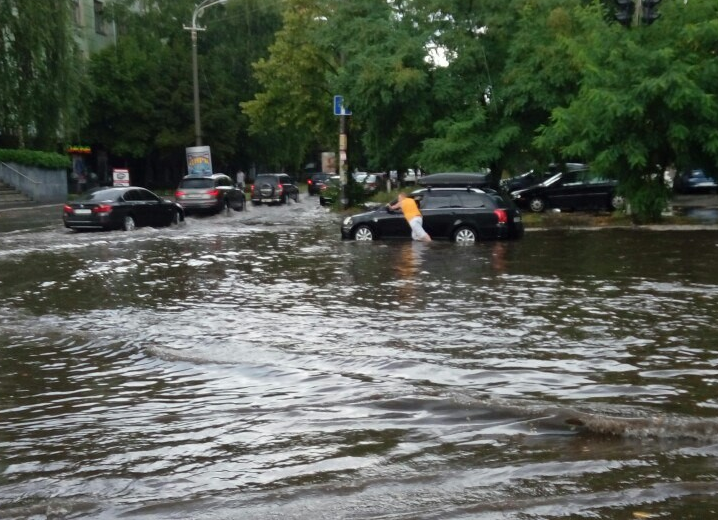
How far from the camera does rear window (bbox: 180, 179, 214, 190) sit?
1543 inches

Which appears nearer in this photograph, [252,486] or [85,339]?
[252,486]

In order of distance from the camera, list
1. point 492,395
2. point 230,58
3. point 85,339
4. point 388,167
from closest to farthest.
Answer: point 492,395 < point 85,339 < point 388,167 < point 230,58

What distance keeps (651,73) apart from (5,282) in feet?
58.6

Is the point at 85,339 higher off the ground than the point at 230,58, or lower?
lower

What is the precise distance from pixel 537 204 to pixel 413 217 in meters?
13.7

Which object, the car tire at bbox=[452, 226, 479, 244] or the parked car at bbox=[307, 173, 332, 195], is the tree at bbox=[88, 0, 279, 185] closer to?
the parked car at bbox=[307, 173, 332, 195]

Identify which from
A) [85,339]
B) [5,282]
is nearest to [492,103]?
[5,282]

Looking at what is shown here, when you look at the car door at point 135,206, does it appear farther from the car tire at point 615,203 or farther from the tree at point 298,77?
the car tire at point 615,203

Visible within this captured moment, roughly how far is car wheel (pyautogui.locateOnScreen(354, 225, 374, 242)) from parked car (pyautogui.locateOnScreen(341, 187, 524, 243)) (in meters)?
0.66

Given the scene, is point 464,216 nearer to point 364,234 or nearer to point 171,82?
point 364,234

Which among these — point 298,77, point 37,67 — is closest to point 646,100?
point 298,77

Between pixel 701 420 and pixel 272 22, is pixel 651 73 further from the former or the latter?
pixel 272 22

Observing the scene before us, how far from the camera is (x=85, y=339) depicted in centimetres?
1180

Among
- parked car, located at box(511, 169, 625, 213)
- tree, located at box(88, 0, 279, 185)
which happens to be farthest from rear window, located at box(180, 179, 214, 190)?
tree, located at box(88, 0, 279, 185)
